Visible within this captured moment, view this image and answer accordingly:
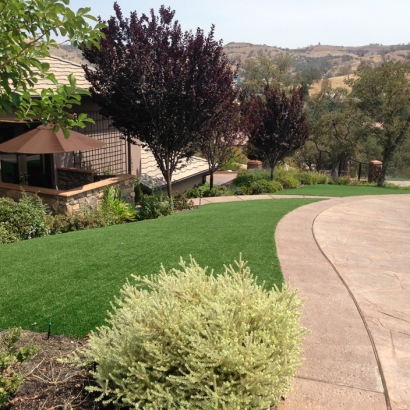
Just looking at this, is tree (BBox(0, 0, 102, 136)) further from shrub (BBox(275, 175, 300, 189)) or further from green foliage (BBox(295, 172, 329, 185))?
green foliage (BBox(295, 172, 329, 185))

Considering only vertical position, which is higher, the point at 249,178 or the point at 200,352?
the point at 200,352

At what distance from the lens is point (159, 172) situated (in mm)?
17422

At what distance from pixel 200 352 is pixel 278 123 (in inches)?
690

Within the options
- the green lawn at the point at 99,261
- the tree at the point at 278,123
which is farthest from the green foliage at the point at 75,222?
the tree at the point at 278,123

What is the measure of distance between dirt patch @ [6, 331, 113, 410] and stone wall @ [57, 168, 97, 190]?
8.76m

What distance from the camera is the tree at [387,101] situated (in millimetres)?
22188

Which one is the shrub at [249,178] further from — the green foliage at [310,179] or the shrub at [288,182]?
the green foliage at [310,179]

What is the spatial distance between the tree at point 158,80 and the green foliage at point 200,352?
29.5 ft

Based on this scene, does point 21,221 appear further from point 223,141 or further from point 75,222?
point 223,141

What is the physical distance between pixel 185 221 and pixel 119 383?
6203 mm

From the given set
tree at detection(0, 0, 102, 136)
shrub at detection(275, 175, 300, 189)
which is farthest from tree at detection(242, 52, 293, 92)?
tree at detection(0, 0, 102, 136)

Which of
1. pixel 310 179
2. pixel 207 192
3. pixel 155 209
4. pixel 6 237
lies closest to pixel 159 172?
pixel 207 192

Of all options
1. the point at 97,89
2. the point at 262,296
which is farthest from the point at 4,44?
the point at 97,89

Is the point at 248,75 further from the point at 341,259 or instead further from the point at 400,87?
the point at 341,259
